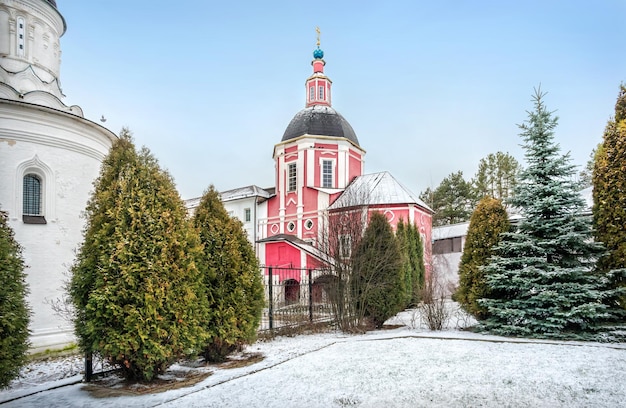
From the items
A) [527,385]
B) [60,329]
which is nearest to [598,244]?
[527,385]

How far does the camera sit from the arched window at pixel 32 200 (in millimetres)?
9977

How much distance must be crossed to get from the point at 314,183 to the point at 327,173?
1.21 metres

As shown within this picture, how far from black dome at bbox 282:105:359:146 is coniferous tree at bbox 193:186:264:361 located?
69.6 ft

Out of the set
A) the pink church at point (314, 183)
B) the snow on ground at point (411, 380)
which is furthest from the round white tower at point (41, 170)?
the pink church at point (314, 183)

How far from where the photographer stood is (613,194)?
332 inches

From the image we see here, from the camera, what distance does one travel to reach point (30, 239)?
9.82m

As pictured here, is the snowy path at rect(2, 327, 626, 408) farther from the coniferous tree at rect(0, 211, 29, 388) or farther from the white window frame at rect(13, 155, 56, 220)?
the white window frame at rect(13, 155, 56, 220)

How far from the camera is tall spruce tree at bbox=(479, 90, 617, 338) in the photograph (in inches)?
332

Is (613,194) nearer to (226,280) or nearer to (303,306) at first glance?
(303,306)

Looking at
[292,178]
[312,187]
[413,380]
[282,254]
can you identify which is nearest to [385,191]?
[312,187]

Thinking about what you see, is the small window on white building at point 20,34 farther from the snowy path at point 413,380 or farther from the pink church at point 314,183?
the pink church at point 314,183

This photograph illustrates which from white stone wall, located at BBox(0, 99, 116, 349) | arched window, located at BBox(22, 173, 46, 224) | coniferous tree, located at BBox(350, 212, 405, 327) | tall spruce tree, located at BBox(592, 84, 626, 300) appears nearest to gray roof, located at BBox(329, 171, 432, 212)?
coniferous tree, located at BBox(350, 212, 405, 327)

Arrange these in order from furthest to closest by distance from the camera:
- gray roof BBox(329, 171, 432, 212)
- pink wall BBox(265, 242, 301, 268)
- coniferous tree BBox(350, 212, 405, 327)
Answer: gray roof BBox(329, 171, 432, 212) < pink wall BBox(265, 242, 301, 268) < coniferous tree BBox(350, 212, 405, 327)

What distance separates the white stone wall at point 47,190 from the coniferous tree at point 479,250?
29.7 ft
